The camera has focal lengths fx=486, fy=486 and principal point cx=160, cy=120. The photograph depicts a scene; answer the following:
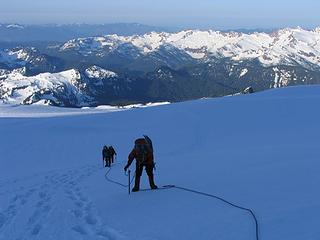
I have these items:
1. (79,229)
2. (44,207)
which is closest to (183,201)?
(79,229)

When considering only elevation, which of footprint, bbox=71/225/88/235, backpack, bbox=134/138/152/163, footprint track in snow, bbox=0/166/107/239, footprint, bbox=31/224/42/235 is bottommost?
footprint track in snow, bbox=0/166/107/239

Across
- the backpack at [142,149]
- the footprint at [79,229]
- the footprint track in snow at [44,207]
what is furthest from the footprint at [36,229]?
the backpack at [142,149]

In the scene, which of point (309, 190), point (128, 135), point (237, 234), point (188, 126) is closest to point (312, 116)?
point (188, 126)

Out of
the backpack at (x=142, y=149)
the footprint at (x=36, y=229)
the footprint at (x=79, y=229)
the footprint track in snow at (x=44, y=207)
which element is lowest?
the footprint track in snow at (x=44, y=207)

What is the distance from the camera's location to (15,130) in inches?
2005

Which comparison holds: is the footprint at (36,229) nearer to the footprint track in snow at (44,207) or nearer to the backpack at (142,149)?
the footprint track in snow at (44,207)

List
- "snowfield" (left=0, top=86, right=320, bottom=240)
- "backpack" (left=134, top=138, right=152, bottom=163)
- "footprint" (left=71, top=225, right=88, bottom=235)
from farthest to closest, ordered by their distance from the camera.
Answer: "backpack" (left=134, top=138, right=152, bottom=163), "footprint" (left=71, top=225, right=88, bottom=235), "snowfield" (left=0, top=86, right=320, bottom=240)

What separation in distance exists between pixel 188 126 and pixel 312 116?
442 inches

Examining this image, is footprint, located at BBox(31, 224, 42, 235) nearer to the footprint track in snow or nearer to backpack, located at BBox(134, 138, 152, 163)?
the footprint track in snow

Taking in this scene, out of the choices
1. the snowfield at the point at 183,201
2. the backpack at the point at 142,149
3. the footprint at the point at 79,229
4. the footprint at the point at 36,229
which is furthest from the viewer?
the backpack at the point at 142,149

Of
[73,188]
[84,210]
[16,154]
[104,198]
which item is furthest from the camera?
[16,154]

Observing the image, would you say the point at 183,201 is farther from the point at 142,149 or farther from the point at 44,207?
the point at 44,207

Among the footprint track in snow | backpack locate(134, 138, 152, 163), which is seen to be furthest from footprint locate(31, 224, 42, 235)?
backpack locate(134, 138, 152, 163)

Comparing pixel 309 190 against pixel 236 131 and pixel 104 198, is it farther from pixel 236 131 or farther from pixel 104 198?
pixel 236 131
